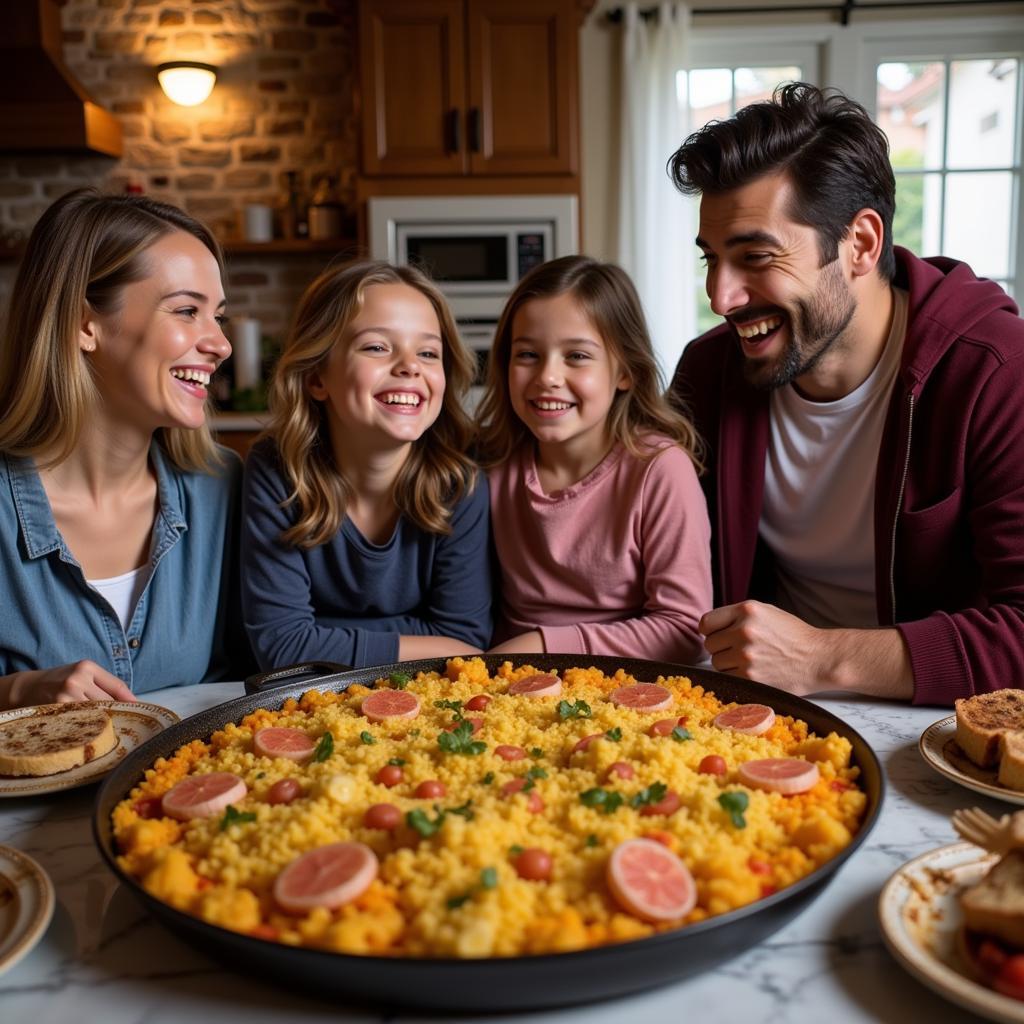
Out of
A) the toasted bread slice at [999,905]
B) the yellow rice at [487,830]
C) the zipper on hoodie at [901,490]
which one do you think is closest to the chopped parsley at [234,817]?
the yellow rice at [487,830]

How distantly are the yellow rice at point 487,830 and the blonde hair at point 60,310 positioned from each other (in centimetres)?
98

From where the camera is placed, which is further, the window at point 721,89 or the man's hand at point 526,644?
the window at point 721,89

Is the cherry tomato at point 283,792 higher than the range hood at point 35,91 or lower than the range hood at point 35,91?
lower

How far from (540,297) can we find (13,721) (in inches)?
56.8

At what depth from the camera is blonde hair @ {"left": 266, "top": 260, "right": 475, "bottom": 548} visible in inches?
89.8

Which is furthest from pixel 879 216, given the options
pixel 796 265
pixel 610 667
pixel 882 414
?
pixel 610 667

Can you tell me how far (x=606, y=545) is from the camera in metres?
2.32

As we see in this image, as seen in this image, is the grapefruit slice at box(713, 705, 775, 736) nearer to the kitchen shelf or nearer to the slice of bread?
the slice of bread

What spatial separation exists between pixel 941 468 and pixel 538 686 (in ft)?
3.53

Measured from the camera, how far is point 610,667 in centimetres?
169

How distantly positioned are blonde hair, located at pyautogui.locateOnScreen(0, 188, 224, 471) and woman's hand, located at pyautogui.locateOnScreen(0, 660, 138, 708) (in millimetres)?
562

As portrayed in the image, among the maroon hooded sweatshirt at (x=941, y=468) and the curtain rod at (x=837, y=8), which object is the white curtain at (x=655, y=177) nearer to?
the curtain rod at (x=837, y=8)

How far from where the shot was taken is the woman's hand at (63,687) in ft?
5.58

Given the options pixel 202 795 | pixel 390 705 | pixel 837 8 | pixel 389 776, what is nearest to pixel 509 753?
pixel 389 776
